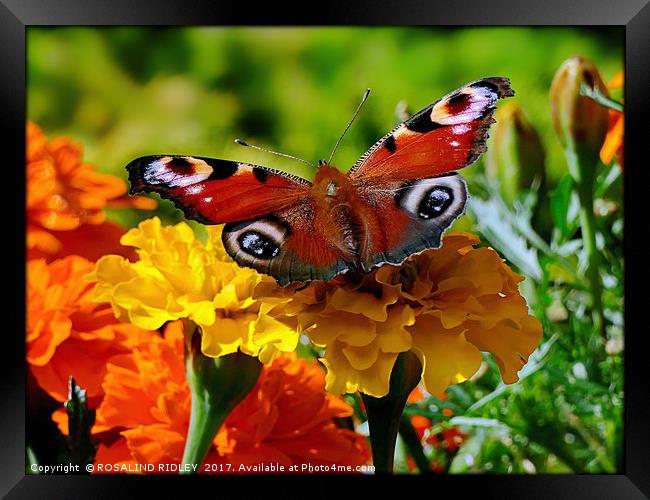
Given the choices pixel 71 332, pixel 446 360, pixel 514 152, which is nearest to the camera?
pixel 446 360

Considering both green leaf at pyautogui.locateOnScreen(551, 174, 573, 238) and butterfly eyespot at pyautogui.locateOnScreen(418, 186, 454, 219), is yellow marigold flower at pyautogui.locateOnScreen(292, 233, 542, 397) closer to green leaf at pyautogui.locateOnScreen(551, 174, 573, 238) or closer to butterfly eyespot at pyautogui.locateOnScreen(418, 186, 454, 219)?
butterfly eyespot at pyautogui.locateOnScreen(418, 186, 454, 219)

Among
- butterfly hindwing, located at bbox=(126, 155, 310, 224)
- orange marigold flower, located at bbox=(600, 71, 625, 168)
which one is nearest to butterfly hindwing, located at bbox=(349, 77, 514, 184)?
butterfly hindwing, located at bbox=(126, 155, 310, 224)

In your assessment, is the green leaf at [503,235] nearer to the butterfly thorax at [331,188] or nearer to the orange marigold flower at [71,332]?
the butterfly thorax at [331,188]

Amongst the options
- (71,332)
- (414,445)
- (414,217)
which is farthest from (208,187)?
(414,445)

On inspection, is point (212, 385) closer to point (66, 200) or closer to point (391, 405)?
point (391, 405)

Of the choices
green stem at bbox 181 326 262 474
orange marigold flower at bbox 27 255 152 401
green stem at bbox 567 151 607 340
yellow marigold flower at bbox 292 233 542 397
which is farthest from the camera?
green stem at bbox 567 151 607 340
